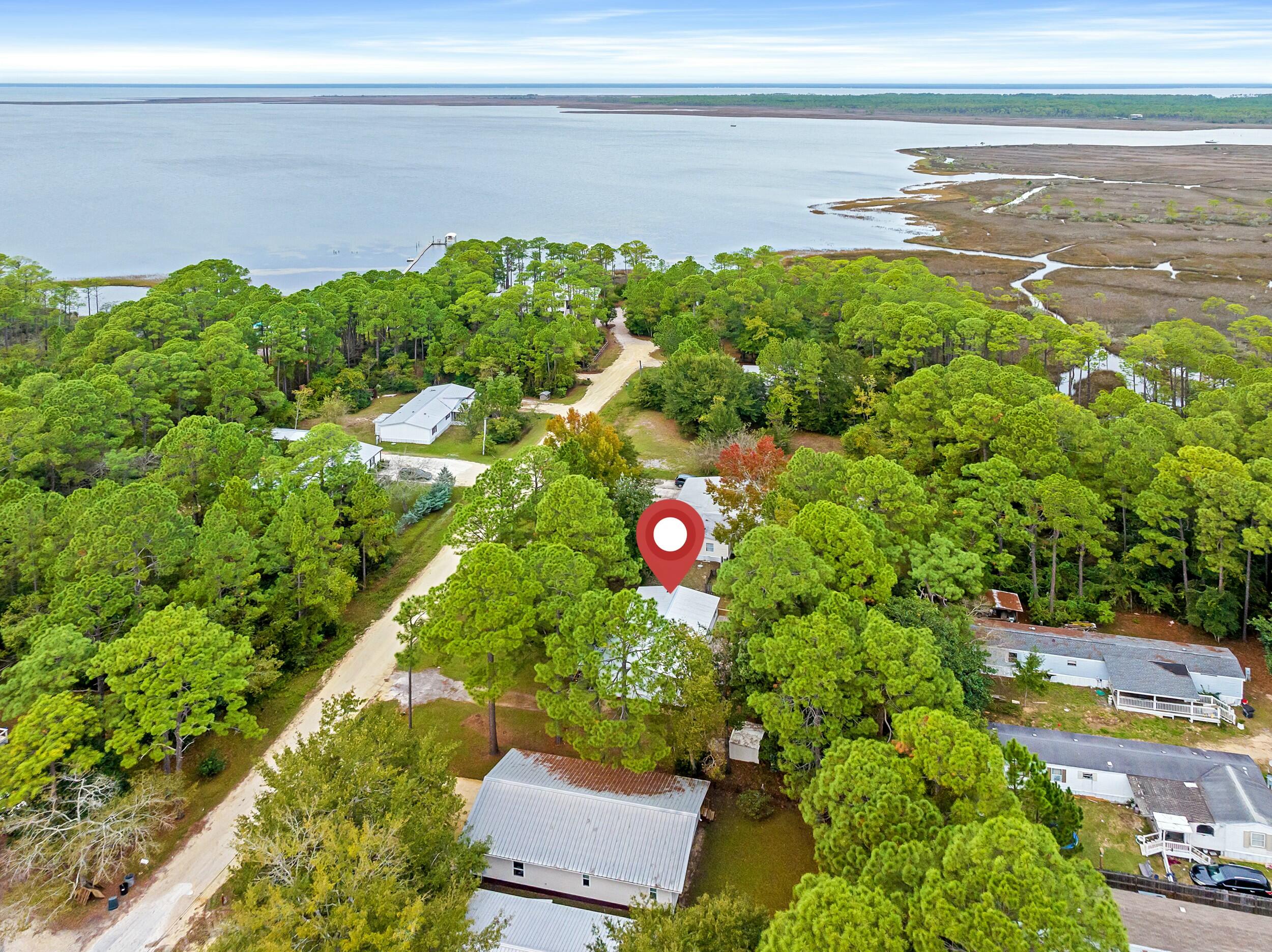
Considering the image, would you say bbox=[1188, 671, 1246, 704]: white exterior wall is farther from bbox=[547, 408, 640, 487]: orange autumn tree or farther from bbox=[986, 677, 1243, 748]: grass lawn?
bbox=[547, 408, 640, 487]: orange autumn tree

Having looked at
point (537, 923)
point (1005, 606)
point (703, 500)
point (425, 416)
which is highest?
point (425, 416)

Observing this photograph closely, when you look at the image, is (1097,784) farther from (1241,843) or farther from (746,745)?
(746,745)

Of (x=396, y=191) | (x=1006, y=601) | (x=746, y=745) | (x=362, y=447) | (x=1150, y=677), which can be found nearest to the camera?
(x=746, y=745)

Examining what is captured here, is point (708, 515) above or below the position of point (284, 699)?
above

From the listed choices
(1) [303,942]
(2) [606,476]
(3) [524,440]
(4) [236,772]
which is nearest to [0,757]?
(4) [236,772]

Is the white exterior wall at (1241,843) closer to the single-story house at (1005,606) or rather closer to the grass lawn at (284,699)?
the single-story house at (1005,606)

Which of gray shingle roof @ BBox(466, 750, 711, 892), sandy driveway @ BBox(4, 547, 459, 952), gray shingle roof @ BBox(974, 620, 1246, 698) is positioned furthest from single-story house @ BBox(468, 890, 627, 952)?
gray shingle roof @ BBox(974, 620, 1246, 698)

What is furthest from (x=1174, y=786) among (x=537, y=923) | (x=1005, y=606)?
(x=537, y=923)
